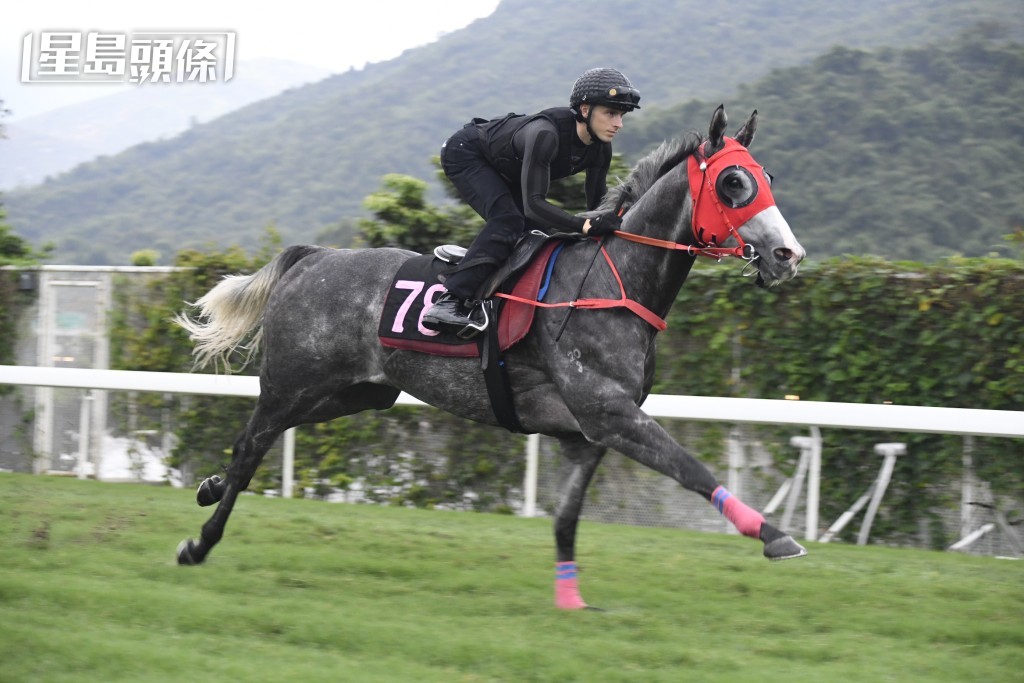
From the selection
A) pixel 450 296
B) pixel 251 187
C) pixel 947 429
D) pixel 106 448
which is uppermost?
pixel 251 187

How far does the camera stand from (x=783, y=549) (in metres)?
3.77

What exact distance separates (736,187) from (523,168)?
2.93 ft

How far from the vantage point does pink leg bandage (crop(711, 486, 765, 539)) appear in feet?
12.8

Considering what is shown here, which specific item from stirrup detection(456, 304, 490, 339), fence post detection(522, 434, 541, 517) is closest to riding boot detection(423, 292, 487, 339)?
stirrup detection(456, 304, 490, 339)

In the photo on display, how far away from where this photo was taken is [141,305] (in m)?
9.26

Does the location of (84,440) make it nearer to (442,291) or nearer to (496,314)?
(442,291)

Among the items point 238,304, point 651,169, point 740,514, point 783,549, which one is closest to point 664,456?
point 740,514

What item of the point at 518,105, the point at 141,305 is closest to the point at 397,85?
the point at 518,105

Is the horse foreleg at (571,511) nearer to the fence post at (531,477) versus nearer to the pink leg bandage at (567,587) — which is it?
the pink leg bandage at (567,587)

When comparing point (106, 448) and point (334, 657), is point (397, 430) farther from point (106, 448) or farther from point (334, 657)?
point (334, 657)

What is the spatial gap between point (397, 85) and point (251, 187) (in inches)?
267

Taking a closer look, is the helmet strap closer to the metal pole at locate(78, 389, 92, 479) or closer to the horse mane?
the horse mane

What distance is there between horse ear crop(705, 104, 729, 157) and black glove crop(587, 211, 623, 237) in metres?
0.48

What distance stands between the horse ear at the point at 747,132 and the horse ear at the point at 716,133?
8 cm
